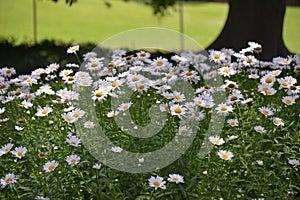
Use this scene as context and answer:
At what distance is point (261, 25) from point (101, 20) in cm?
905

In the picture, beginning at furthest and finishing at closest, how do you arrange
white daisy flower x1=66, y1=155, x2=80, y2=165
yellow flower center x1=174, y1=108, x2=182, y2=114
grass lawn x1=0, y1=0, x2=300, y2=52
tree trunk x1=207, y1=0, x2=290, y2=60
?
grass lawn x1=0, y1=0, x2=300, y2=52 < tree trunk x1=207, y1=0, x2=290, y2=60 < yellow flower center x1=174, y1=108, x2=182, y2=114 < white daisy flower x1=66, y1=155, x2=80, y2=165

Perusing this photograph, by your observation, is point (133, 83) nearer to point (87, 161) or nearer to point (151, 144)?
point (151, 144)

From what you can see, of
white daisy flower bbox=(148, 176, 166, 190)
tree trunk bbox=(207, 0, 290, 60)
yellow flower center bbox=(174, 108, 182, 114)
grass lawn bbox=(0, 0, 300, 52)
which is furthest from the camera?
grass lawn bbox=(0, 0, 300, 52)

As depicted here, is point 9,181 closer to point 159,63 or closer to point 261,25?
point 159,63

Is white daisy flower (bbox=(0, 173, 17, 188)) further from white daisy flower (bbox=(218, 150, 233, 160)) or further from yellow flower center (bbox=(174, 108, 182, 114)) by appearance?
white daisy flower (bbox=(218, 150, 233, 160))

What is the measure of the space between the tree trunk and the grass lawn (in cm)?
547

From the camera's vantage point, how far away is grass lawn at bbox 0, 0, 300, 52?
13469 mm

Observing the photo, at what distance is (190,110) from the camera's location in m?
3.12

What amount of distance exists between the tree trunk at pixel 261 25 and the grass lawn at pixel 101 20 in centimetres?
547

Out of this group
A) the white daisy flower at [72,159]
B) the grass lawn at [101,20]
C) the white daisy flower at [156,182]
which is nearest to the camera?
the white daisy flower at [156,182]

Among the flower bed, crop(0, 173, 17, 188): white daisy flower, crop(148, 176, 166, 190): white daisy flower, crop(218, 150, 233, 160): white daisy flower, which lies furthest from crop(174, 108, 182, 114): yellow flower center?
crop(0, 173, 17, 188): white daisy flower

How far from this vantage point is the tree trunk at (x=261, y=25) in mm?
6812

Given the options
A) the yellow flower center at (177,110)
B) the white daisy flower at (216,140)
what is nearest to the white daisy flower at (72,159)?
the yellow flower center at (177,110)

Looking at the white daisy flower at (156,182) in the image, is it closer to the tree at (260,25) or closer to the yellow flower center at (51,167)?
the yellow flower center at (51,167)
